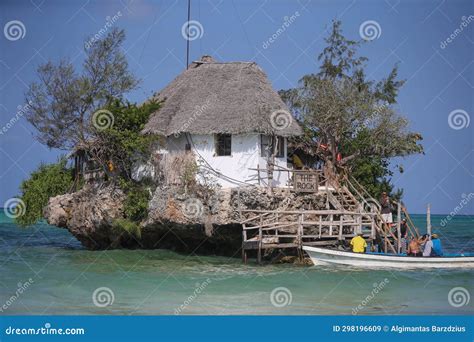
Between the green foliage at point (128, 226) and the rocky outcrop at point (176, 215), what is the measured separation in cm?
24

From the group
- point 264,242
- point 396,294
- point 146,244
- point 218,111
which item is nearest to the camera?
point 396,294

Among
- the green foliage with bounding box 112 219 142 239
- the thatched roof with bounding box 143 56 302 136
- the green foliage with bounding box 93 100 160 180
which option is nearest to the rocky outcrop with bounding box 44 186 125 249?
the green foliage with bounding box 112 219 142 239

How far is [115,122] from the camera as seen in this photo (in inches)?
1152

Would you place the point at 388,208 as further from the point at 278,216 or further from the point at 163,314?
the point at 163,314

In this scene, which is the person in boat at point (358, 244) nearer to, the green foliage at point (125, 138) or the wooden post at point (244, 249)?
the wooden post at point (244, 249)

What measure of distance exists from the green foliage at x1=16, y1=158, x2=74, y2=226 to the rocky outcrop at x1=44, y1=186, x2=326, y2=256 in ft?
4.26

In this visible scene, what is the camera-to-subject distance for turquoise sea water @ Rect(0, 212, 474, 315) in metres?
19.1

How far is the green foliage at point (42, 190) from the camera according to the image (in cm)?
3434

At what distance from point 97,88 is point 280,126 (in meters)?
7.84

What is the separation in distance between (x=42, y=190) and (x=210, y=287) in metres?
15.3

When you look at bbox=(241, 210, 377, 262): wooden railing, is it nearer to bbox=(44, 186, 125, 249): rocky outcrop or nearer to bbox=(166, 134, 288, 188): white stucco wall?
bbox=(166, 134, 288, 188): white stucco wall

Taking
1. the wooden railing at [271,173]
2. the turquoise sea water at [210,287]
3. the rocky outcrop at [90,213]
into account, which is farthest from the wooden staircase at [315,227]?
the rocky outcrop at [90,213]

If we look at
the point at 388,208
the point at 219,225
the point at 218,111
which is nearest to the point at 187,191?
the point at 219,225

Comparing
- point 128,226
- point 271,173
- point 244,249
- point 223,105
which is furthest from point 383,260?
point 128,226
